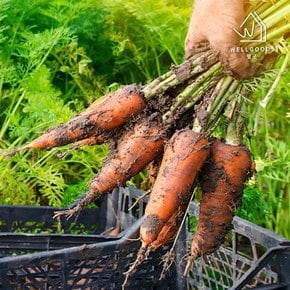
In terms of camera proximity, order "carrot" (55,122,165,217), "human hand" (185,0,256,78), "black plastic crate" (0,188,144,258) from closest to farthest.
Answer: "human hand" (185,0,256,78), "carrot" (55,122,165,217), "black plastic crate" (0,188,144,258)

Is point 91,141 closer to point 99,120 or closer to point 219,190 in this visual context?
point 99,120

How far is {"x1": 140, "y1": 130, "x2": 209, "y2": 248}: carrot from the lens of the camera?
0.98 meters

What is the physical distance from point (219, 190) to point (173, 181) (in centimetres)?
7

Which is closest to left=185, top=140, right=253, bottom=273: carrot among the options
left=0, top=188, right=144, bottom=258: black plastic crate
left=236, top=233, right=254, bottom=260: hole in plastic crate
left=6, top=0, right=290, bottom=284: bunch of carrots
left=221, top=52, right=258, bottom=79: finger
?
left=6, top=0, right=290, bottom=284: bunch of carrots

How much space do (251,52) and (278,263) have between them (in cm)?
36

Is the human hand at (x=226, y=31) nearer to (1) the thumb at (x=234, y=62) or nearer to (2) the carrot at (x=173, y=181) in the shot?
(1) the thumb at (x=234, y=62)

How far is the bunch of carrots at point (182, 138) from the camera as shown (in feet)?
3.16

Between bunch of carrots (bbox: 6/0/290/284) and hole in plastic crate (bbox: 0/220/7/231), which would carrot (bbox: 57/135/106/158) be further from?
hole in plastic crate (bbox: 0/220/7/231)

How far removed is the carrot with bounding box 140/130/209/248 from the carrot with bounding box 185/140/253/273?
0.03 m

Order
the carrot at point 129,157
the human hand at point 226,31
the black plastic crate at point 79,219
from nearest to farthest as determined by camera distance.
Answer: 1. the human hand at point 226,31
2. the carrot at point 129,157
3. the black plastic crate at point 79,219

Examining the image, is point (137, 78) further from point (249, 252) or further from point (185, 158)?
point (185, 158)

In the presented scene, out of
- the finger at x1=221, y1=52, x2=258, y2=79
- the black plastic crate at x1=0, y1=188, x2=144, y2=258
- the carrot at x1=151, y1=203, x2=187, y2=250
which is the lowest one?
the black plastic crate at x1=0, y1=188, x2=144, y2=258

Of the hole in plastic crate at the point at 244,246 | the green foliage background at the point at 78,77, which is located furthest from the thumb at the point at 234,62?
the hole in plastic crate at the point at 244,246

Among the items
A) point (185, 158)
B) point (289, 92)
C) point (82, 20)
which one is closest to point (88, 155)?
point (82, 20)
